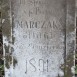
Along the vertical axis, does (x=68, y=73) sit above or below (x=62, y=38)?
below

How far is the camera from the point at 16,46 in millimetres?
3318

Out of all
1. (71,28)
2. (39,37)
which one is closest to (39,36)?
(39,37)

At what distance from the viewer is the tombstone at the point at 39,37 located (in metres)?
3.13

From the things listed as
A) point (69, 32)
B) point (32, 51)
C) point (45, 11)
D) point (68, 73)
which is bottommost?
point (68, 73)

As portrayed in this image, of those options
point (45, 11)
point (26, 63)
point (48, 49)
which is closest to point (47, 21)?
point (45, 11)

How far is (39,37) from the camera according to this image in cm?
323

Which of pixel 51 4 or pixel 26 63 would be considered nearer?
pixel 51 4

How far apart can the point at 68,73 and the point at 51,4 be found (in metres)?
0.82

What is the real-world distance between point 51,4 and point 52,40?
0.40 metres

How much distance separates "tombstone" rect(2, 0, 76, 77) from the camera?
3135 mm

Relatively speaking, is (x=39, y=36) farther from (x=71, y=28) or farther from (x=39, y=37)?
(x=71, y=28)

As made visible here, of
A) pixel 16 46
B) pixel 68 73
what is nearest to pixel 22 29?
pixel 16 46

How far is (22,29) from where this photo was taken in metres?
3.25

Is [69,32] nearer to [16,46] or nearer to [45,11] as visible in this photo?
[45,11]
